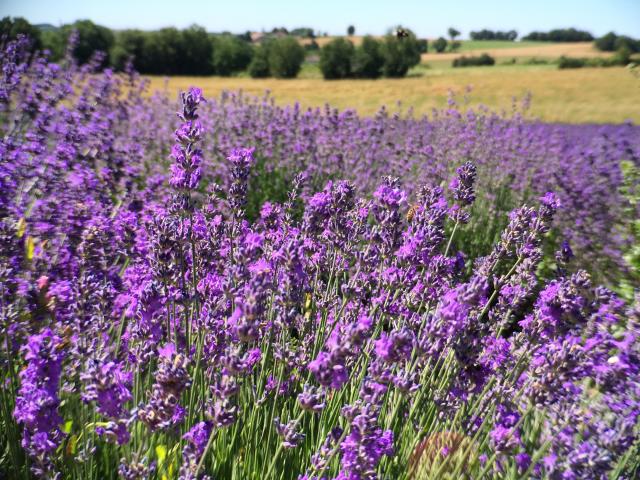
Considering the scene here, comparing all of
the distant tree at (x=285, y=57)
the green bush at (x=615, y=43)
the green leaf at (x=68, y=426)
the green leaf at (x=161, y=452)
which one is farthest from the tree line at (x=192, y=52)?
the green leaf at (x=161, y=452)

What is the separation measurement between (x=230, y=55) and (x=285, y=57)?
7045mm

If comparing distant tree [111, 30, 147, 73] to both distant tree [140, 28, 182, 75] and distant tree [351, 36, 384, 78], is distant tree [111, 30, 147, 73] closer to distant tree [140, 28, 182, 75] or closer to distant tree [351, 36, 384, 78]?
distant tree [140, 28, 182, 75]

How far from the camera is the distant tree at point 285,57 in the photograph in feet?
171

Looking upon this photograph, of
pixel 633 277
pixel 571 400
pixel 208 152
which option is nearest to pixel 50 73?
pixel 208 152

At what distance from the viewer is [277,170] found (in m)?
7.29

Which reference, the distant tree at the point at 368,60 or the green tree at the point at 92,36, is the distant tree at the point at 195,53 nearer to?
the green tree at the point at 92,36

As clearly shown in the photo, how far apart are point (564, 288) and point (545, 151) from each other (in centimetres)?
772

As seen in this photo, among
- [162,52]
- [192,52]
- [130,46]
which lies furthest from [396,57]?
[130,46]

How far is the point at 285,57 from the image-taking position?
52.2 metres

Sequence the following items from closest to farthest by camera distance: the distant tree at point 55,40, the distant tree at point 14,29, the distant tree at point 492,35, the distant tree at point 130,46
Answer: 1. the distant tree at point 14,29
2. the distant tree at point 55,40
3. the distant tree at point 130,46
4. the distant tree at point 492,35

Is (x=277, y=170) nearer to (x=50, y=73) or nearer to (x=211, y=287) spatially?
(x=50, y=73)

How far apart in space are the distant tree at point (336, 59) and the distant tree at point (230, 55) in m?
9.57

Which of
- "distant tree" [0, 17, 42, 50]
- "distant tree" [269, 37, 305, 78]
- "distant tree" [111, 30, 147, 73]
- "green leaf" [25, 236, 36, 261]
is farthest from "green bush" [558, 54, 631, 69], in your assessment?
"green leaf" [25, 236, 36, 261]

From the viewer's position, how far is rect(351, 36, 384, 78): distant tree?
51.4 meters
